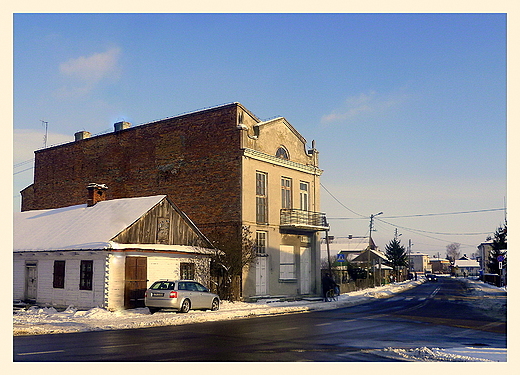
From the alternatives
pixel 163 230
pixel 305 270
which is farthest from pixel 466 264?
pixel 163 230

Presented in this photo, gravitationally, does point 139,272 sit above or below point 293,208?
below

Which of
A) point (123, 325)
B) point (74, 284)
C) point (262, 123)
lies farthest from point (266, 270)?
point (123, 325)

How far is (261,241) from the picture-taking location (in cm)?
3316

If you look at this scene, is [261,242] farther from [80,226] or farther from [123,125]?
[123,125]

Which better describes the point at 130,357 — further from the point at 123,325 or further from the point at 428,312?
the point at 428,312

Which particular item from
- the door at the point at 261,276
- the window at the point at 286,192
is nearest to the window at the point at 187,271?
the door at the point at 261,276

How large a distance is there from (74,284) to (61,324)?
6.21 m

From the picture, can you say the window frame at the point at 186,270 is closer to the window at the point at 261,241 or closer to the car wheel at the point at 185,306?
the car wheel at the point at 185,306

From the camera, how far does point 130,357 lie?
11211mm

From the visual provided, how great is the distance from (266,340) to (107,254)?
1187 cm

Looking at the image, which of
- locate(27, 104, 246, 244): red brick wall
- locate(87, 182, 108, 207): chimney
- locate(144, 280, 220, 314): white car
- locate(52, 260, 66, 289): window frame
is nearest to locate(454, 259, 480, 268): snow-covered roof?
locate(27, 104, 246, 244): red brick wall

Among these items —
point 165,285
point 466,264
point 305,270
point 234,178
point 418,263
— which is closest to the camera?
point 165,285

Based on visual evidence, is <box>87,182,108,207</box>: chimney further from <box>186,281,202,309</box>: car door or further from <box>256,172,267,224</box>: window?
<box>186,281,202,309</box>: car door

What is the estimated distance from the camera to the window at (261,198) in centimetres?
3284
